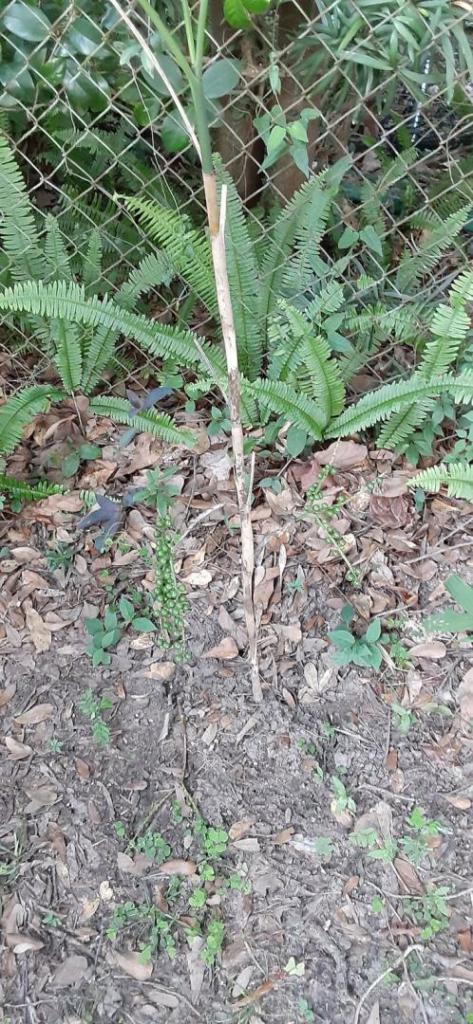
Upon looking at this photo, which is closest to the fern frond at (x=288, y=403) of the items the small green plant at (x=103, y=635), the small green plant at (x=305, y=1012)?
the small green plant at (x=103, y=635)

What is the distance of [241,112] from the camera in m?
2.11

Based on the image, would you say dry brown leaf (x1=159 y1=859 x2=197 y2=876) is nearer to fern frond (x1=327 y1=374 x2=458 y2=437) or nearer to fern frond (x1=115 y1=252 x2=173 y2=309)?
fern frond (x1=327 y1=374 x2=458 y2=437)

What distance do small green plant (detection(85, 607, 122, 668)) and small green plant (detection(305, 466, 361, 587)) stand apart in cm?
60

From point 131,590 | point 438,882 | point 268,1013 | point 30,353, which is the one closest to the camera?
point 268,1013

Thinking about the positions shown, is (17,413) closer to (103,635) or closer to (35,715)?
(103,635)

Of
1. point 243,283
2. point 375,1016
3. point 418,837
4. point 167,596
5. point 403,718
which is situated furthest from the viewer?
point 243,283

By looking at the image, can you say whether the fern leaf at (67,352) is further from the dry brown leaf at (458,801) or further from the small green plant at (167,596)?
the dry brown leaf at (458,801)

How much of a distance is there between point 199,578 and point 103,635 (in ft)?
0.99

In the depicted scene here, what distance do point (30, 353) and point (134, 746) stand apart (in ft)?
4.46

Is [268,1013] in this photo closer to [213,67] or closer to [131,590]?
[131,590]

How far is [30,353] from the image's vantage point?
8.34 feet

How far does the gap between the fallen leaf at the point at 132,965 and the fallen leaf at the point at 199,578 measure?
0.88m

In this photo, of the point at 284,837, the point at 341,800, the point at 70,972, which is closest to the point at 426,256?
the point at 341,800

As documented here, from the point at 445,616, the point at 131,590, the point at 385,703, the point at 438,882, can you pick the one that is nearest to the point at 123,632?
the point at 131,590
